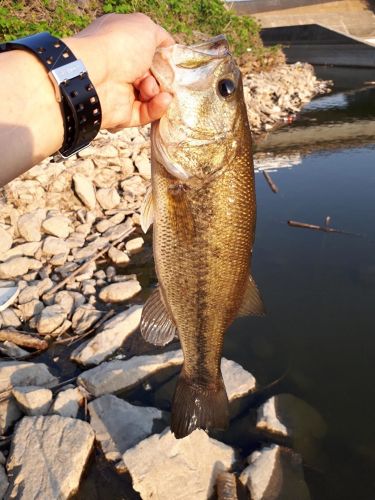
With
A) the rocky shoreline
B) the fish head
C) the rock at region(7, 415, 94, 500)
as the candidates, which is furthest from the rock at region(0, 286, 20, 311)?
the fish head

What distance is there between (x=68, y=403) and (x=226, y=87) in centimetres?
367

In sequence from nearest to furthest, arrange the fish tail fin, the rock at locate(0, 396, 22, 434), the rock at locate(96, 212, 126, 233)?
the fish tail fin
the rock at locate(0, 396, 22, 434)
the rock at locate(96, 212, 126, 233)

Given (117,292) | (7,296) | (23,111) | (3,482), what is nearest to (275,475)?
(3,482)

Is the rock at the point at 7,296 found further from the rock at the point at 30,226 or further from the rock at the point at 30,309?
the rock at the point at 30,226

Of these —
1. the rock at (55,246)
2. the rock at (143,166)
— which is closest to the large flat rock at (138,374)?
the rock at (55,246)

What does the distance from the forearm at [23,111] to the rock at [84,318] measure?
414 centimetres

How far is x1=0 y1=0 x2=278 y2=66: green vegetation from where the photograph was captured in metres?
13.0

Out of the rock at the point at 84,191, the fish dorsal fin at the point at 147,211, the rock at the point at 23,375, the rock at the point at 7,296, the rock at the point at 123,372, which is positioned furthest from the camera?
the rock at the point at 84,191

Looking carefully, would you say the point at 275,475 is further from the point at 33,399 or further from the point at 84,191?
the point at 84,191

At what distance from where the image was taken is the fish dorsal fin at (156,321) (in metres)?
2.72

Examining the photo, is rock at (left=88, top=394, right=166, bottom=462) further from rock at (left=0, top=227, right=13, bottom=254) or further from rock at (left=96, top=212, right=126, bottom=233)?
rock at (left=96, top=212, right=126, bottom=233)

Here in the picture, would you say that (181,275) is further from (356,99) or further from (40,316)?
(356,99)

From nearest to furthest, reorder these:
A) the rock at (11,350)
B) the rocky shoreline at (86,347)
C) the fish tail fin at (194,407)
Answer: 1. the fish tail fin at (194,407)
2. the rocky shoreline at (86,347)
3. the rock at (11,350)

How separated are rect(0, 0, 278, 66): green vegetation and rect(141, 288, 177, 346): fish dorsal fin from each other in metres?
12.8
